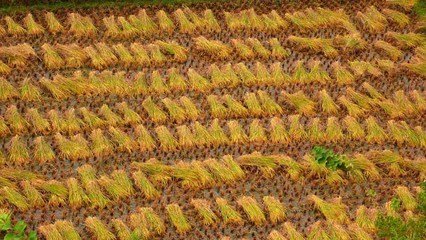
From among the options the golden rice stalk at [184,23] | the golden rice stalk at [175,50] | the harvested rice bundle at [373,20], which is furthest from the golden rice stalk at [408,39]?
the golden rice stalk at [175,50]

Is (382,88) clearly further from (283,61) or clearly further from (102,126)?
(102,126)

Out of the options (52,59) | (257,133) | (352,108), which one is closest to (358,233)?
(257,133)

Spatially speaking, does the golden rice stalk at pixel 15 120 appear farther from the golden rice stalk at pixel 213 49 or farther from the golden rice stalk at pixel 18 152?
the golden rice stalk at pixel 213 49

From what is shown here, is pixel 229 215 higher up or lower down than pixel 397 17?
lower down

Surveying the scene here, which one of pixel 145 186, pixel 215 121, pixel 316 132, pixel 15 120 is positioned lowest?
pixel 145 186

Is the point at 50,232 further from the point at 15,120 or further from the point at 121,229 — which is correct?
the point at 15,120

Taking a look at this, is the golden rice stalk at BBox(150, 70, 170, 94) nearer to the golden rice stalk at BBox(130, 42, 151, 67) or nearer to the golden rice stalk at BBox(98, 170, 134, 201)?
the golden rice stalk at BBox(130, 42, 151, 67)

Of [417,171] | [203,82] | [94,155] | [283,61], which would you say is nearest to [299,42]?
[283,61]
